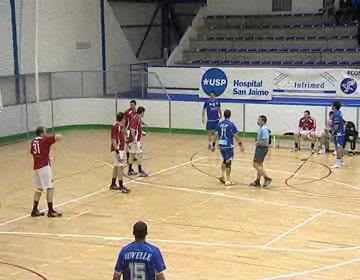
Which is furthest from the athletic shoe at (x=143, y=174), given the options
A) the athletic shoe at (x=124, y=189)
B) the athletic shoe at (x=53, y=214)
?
the athletic shoe at (x=53, y=214)

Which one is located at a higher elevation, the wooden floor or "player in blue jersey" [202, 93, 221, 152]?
"player in blue jersey" [202, 93, 221, 152]

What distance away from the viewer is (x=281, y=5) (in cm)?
3372

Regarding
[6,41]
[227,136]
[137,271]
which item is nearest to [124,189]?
[227,136]

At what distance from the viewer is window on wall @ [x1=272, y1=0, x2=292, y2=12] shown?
1320 inches

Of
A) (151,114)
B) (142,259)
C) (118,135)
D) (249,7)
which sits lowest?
(151,114)

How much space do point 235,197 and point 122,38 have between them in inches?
720

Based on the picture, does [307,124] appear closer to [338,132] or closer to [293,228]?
[338,132]

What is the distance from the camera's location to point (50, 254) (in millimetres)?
11695

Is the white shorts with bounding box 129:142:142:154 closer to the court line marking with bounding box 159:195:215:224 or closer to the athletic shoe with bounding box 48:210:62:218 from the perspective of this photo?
the court line marking with bounding box 159:195:215:224

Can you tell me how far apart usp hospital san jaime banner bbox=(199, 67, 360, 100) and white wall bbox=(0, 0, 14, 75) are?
23.8 ft

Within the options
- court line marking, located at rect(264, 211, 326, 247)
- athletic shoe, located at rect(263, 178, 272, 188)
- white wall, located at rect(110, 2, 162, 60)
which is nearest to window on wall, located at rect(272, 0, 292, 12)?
white wall, located at rect(110, 2, 162, 60)

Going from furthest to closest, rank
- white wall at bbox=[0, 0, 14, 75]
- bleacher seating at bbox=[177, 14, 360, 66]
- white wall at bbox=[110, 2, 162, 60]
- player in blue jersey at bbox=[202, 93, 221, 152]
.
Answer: white wall at bbox=[110, 2, 162, 60] → bleacher seating at bbox=[177, 14, 360, 66] → white wall at bbox=[0, 0, 14, 75] → player in blue jersey at bbox=[202, 93, 221, 152]

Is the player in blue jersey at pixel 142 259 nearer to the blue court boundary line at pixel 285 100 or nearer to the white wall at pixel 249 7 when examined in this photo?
the blue court boundary line at pixel 285 100

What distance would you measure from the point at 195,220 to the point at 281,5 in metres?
22.1
